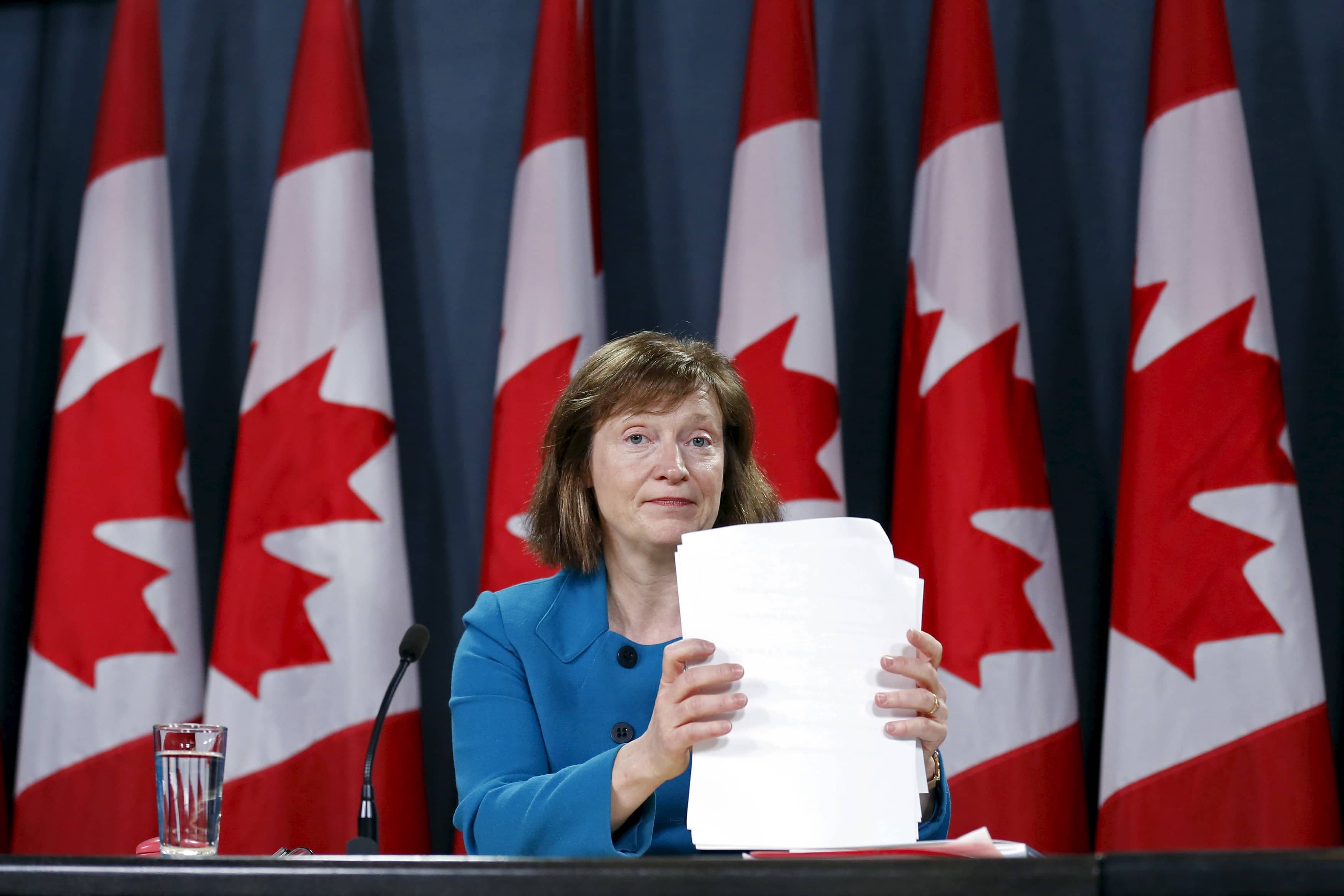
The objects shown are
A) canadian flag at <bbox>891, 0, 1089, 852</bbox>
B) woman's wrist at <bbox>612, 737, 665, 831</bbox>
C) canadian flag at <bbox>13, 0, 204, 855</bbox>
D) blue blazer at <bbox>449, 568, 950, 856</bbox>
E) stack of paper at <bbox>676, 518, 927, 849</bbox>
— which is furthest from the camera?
canadian flag at <bbox>13, 0, 204, 855</bbox>

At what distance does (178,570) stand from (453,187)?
49.4 inches

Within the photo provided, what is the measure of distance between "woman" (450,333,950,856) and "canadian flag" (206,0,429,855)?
128 centimetres

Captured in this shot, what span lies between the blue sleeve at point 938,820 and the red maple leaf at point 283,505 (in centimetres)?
179

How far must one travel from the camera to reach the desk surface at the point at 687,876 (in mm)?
671

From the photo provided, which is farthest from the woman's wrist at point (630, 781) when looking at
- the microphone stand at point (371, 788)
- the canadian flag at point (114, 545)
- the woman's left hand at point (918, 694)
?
the canadian flag at point (114, 545)

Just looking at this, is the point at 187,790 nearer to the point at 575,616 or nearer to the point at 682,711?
the point at 682,711

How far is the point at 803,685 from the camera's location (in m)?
1.01

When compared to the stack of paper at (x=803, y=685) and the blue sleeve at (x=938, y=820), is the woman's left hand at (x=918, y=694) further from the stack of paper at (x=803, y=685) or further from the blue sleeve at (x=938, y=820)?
the blue sleeve at (x=938, y=820)

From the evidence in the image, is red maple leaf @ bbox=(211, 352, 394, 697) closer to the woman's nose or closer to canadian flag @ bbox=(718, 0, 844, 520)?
canadian flag @ bbox=(718, 0, 844, 520)

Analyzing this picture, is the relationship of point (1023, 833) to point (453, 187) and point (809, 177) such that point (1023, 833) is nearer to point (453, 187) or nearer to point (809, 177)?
point (809, 177)

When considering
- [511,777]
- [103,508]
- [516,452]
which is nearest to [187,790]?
[511,777]

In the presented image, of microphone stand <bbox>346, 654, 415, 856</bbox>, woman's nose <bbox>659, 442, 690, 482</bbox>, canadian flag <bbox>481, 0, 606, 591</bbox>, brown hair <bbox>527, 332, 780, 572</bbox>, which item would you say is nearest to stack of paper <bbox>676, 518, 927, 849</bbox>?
woman's nose <bbox>659, 442, 690, 482</bbox>

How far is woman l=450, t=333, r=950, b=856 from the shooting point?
121 centimetres

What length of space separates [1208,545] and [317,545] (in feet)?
6.46
